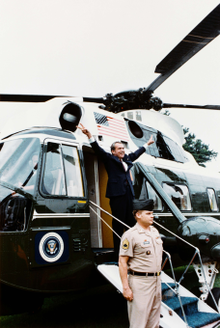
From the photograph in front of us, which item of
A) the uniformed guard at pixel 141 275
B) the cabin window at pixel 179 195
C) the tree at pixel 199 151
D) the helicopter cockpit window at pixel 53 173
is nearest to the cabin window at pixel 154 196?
the cabin window at pixel 179 195

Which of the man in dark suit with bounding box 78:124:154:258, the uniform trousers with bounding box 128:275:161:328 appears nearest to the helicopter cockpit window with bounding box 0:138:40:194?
the man in dark suit with bounding box 78:124:154:258

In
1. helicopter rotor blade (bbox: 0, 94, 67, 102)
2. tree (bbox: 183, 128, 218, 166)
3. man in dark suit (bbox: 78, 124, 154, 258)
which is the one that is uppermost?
tree (bbox: 183, 128, 218, 166)

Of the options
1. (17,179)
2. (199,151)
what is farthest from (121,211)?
(199,151)

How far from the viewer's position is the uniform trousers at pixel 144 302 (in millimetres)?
2699

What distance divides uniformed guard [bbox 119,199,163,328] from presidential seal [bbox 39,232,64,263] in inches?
43.2

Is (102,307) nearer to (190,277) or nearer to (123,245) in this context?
(123,245)

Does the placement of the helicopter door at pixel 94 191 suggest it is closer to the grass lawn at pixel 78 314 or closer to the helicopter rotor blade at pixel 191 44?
the grass lawn at pixel 78 314

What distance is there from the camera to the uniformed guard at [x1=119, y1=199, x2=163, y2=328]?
272 centimetres

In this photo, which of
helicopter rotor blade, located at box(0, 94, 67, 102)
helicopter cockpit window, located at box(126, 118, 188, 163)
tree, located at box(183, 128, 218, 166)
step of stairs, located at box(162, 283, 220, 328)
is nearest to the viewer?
step of stairs, located at box(162, 283, 220, 328)

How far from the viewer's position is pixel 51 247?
3582 millimetres

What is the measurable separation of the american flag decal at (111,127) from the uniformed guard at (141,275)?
2.65 metres

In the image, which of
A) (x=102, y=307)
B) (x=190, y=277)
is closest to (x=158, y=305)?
(x=102, y=307)

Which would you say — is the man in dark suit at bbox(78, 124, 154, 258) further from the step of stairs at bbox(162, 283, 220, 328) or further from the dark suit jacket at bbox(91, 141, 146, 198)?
the step of stairs at bbox(162, 283, 220, 328)

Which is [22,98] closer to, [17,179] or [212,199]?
[17,179]
